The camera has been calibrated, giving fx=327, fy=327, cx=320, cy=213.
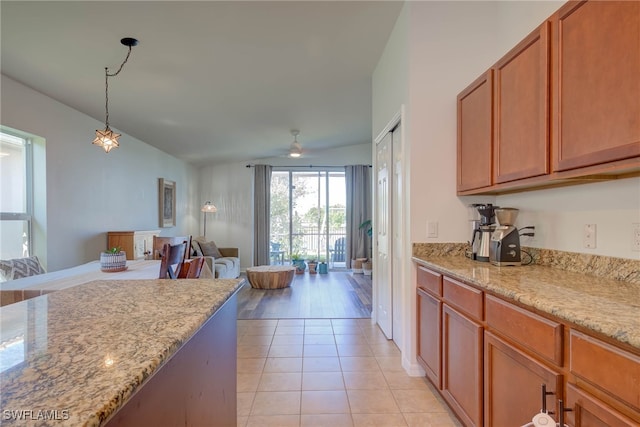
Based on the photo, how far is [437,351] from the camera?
2.06 metres

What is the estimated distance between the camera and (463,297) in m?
1.73

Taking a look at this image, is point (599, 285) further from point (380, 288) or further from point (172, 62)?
Answer: point (172, 62)

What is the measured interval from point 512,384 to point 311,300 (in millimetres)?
3618

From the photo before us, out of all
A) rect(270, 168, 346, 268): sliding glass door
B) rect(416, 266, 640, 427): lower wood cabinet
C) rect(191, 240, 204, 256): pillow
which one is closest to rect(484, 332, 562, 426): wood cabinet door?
rect(416, 266, 640, 427): lower wood cabinet

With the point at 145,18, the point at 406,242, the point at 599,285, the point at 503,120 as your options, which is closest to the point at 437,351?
the point at 406,242

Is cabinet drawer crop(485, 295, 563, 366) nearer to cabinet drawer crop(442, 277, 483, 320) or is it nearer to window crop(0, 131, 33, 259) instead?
cabinet drawer crop(442, 277, 483, 320)

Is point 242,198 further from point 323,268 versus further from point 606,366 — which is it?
point 606,366

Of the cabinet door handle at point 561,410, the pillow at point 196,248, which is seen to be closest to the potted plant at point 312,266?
the pillow at point 196,248

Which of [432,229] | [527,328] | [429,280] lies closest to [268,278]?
[432,229]

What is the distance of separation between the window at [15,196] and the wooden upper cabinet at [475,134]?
13.3 ft

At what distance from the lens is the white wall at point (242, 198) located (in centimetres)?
757

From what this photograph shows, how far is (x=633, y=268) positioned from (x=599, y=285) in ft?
0.70

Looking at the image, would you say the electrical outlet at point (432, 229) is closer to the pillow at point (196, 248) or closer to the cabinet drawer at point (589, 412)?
the cabinet drawer at point (589, 412)

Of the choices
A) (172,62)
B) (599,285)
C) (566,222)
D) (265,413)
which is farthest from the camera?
(172,62)
